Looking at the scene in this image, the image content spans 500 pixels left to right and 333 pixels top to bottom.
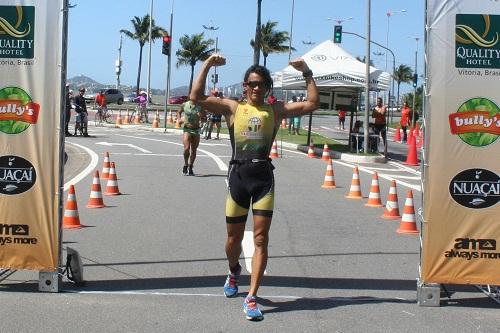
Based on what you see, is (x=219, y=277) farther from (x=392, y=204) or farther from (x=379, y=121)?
(x=379, y=121)

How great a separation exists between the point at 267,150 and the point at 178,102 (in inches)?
3143

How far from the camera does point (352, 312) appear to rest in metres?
5.89

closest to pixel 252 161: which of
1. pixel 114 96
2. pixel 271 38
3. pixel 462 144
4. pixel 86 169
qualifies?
pixel 462 144

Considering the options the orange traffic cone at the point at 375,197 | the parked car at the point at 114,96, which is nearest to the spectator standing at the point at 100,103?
the orange traffic cone at the point at 375,197

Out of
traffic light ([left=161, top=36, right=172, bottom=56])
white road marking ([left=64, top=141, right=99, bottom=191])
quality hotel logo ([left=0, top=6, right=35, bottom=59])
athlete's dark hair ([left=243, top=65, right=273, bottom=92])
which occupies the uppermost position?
traffic light ([left=161, top=36, right=172, bottom=56])

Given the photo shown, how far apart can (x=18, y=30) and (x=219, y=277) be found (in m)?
2.94

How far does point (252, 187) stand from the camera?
5898 mm

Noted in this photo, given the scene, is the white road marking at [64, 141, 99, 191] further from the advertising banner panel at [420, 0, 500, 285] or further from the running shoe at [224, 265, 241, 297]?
the advertising banner panel at [420, 0, 500, 285]

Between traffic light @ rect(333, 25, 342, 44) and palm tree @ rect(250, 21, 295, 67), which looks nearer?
traffic light @ rect(333, 25, 342, 44)

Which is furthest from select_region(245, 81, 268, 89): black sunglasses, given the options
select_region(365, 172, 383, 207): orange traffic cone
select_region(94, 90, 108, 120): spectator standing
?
select_region(94, 90, 108, 120): spectator standing

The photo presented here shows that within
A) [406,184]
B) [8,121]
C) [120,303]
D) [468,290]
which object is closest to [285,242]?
[468,290]

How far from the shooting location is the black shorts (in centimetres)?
587

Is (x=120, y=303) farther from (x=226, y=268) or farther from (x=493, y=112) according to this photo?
(x=493, y=112)

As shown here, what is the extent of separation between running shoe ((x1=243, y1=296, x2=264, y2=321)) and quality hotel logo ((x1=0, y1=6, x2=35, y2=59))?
8.82ft
